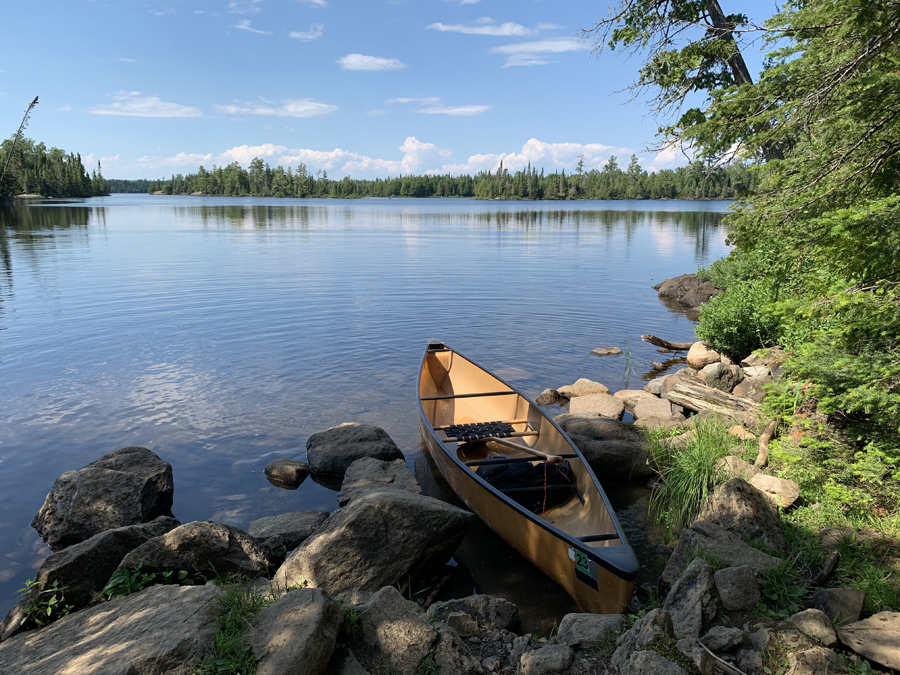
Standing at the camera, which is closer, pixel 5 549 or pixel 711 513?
pixel 711 513

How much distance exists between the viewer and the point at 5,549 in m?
7.05

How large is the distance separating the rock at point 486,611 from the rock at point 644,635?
4.32ft

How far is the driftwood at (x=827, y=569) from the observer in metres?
4.80

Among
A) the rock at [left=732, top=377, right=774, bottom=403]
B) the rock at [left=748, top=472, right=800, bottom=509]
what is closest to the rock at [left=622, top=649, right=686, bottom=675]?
the rock at [left=748, top=472, right=800, bottom=509]

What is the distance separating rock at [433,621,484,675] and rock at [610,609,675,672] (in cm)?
A: 99

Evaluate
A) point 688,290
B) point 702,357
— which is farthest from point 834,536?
point 688,290

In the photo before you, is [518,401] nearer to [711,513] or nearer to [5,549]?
[711,513]

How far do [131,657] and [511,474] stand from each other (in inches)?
188

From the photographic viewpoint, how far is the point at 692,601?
14.1 ft

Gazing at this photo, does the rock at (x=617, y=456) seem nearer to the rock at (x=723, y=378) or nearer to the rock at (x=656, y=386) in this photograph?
the rock at (x=723, y=378)

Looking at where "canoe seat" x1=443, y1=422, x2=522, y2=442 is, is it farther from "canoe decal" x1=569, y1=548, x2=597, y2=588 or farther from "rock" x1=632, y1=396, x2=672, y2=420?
"canoe decal" x1=569, y1=548, x2=597, y2=588

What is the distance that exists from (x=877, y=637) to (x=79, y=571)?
643 centimetres

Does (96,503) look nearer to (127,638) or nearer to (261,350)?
(127,638)

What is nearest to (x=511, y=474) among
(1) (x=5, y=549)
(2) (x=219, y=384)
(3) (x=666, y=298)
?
(1) (x=5, y=549)
